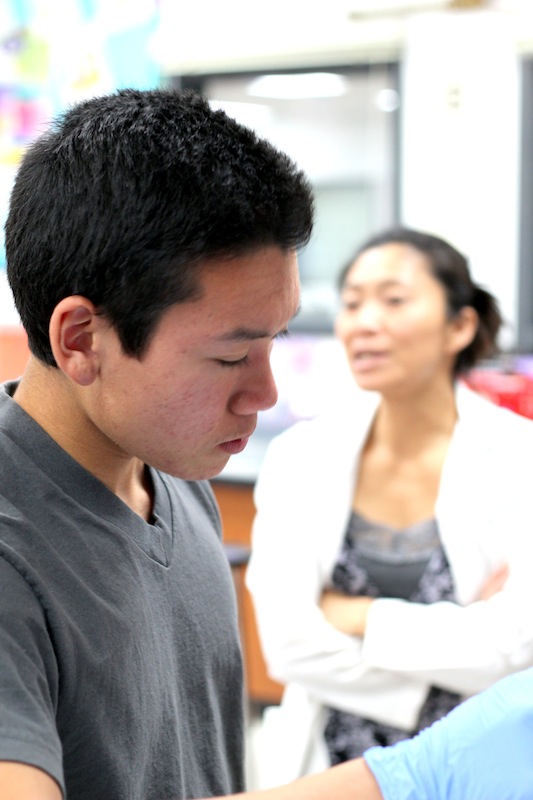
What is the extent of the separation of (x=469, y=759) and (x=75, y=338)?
63 centimetres

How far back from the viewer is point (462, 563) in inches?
72.6

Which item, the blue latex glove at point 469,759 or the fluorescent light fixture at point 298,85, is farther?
the fluorescent light fixture at point 298,85

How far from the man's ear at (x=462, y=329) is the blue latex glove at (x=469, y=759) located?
1.17 m

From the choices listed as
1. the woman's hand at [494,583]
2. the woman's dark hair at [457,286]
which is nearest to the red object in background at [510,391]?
the woman's dark hair at [457,286]

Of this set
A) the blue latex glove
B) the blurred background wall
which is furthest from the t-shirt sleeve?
the blurred background wall

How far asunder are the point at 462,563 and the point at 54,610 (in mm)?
1217

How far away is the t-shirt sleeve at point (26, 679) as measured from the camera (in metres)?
0.70

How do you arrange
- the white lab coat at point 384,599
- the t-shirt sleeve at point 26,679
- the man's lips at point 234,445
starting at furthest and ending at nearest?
the white lab coat at point 384,599
the man's lips at point 234,445
the t-shirt sleeve at point 26,679

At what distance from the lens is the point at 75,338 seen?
0.83 m

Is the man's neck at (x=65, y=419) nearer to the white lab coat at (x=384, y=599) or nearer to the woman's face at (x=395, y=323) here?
the white lab coat at (x=384, y=599)

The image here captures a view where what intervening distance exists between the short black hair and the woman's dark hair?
4.36ft

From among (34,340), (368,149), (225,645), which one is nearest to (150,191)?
(34,340)

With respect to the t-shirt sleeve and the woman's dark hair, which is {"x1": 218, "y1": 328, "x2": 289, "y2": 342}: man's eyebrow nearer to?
the t-shirt sleeve

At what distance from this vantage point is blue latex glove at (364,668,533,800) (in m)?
1.00
